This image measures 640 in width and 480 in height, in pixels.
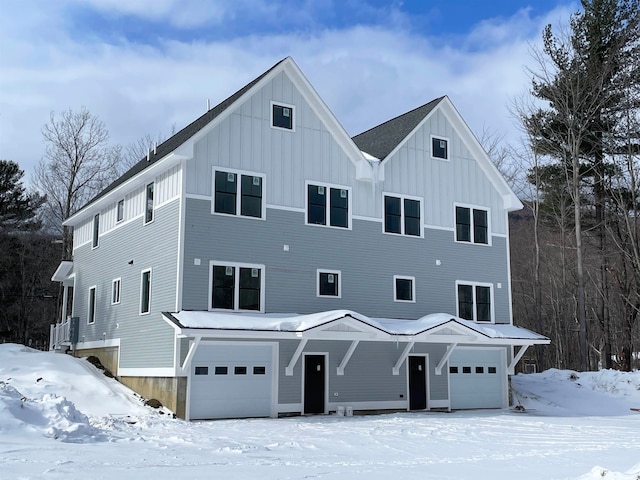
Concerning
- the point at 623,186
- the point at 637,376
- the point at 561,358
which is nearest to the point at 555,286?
the point at 561,358

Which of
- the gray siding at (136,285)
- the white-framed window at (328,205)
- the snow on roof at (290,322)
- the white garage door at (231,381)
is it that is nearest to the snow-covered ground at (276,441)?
the white garage door at (231,381)

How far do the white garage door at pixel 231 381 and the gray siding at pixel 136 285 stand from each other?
37.7 inches

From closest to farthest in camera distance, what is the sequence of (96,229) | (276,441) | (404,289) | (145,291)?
(276,441) < (145,291) < (404,289) < (96,229)

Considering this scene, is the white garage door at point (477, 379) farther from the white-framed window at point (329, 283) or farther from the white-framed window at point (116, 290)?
the white-framed window at point (116, 290)

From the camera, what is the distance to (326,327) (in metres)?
17.2

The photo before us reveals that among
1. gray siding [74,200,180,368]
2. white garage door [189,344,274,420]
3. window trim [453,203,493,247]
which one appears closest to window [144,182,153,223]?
gray siding [74,200,180,368]

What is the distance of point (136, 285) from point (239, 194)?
447cm

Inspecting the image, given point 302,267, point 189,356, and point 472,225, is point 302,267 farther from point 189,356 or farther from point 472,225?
point 472,225

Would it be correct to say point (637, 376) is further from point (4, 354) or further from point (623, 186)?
point (4, 354)

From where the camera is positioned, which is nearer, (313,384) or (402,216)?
(313,384)

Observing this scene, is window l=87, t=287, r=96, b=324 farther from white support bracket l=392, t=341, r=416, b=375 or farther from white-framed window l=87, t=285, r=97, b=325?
white support bracket l=392, t=341, r=416, b=375

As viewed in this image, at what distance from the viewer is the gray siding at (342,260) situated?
1812cm

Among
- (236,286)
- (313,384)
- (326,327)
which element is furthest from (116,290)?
(326,327)

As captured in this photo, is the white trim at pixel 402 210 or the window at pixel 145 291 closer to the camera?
the window at pixel 145 291
